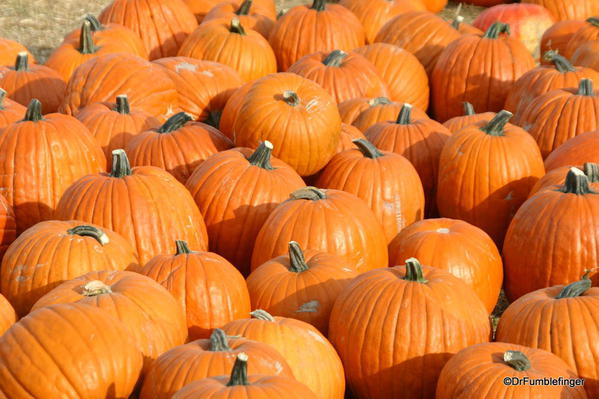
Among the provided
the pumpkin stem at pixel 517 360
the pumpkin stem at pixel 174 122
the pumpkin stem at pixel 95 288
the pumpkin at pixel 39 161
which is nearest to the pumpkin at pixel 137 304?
the pumpkin stem at pixel 95 288

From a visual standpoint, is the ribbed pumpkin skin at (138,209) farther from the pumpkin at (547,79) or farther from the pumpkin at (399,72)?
the pumpkin at (547,79)

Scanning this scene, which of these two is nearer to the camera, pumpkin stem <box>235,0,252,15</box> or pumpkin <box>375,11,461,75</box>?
pumpkin <box>375,11,461,75</box>

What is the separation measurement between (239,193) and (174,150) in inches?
26.9

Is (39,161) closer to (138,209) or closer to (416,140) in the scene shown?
(138,209)

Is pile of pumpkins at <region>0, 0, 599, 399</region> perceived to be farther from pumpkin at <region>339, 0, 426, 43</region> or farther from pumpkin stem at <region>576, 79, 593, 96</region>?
pumpkin at <region>339, 0, 426, 43</region>

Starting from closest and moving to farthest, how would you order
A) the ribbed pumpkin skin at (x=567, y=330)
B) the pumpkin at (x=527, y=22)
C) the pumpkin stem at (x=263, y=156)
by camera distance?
the ribbed pumpkin skin at (x=567, y=330), the pumpkin stem at (x=263, y=156), the pumpkin at (x=527, y=22)

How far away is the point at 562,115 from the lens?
20.1 ft

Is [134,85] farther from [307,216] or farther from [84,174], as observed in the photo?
[307,216]

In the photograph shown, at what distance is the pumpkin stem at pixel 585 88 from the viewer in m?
6.18

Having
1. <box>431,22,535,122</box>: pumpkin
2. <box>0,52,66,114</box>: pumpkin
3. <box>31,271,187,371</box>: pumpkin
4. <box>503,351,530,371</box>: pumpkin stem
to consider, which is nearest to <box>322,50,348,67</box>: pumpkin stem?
<box>431,22,535,122</box>: pumpkin

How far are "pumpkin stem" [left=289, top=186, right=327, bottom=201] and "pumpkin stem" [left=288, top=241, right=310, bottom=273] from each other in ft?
1.66

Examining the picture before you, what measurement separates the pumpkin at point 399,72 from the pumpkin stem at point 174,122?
212cm

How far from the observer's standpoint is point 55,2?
405 inches

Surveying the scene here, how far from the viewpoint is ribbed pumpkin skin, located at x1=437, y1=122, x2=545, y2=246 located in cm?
556
